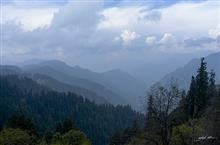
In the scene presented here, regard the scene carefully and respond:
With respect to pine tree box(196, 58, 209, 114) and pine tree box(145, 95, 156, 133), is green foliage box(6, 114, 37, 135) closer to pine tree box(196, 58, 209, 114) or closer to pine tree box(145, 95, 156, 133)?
pine tree box(196, 58, 209, 114)

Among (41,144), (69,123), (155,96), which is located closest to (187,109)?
(69,123)

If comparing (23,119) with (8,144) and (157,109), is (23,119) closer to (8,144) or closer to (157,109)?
(8,144)

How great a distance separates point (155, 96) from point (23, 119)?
5000cm

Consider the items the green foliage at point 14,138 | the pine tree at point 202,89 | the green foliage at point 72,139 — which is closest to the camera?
the green foliage at point 14,138

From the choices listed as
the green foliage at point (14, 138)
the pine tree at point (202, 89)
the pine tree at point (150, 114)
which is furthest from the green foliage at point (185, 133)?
the pine tree at point (202, 89)

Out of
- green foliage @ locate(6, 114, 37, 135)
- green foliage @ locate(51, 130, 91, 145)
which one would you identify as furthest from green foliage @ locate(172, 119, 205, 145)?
green foliage @ locate(6, 114, 37, 135)

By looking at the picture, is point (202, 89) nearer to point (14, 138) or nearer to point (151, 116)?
point (14, 138)

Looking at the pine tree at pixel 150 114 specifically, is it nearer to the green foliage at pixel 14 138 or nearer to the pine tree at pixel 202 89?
the green foliage at pixel 14 138

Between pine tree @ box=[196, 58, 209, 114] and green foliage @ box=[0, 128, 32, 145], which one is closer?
green foliage @ box=[0, 128, 32, 145]

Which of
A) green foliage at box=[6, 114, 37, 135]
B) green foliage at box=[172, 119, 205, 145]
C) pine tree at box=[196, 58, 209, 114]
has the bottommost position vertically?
green foliage at box=[172, 119, 205, 145]

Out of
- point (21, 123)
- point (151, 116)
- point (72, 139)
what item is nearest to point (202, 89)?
point (72, 139)

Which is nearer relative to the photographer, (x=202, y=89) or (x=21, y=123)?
(x=202, y=89)

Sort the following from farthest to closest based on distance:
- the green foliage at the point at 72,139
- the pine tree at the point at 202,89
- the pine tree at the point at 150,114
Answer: the pine tree at the point at 202,89, the green foliage at the point at 72,139, the pine tree at the point at 150,114

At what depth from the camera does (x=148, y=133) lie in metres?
40.4
